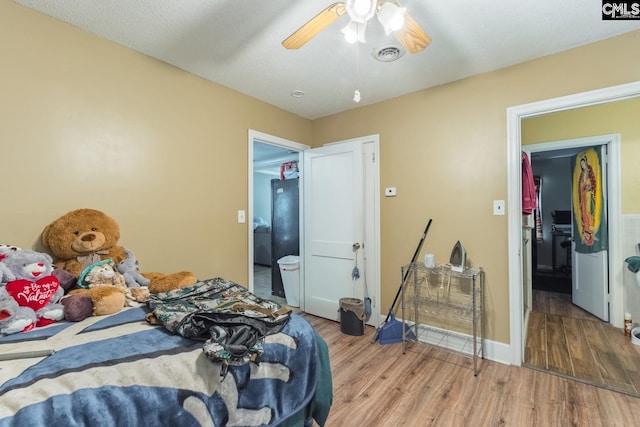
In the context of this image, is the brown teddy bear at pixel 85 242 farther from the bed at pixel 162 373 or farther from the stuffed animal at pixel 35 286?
the bed at pixel 162 373

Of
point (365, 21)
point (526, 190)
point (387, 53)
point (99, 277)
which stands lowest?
point (99, 277)

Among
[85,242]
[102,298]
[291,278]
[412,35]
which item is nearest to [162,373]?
[102,298]

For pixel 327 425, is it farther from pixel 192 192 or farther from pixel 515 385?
pixel 192 192

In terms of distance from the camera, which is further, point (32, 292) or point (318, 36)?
point (318, 36)

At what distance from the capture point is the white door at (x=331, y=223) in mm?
3037

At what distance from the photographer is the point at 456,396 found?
191cm

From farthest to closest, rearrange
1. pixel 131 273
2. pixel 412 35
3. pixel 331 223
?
pixel 331 223, pixel 131 273, pixel 412 35

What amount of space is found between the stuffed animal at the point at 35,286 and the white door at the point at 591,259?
4.61 metres

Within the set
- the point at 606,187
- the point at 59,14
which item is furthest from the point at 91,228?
the point at 606,187

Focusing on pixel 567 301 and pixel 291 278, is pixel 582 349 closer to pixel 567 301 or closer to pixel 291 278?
pixel 567 301

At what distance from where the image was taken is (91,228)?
66.6 inches

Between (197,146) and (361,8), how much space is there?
1.71m

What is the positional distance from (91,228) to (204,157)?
1.01 meters

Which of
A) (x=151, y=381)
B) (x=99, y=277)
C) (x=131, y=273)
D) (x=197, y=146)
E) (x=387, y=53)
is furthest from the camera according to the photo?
(x=197, y=146)
